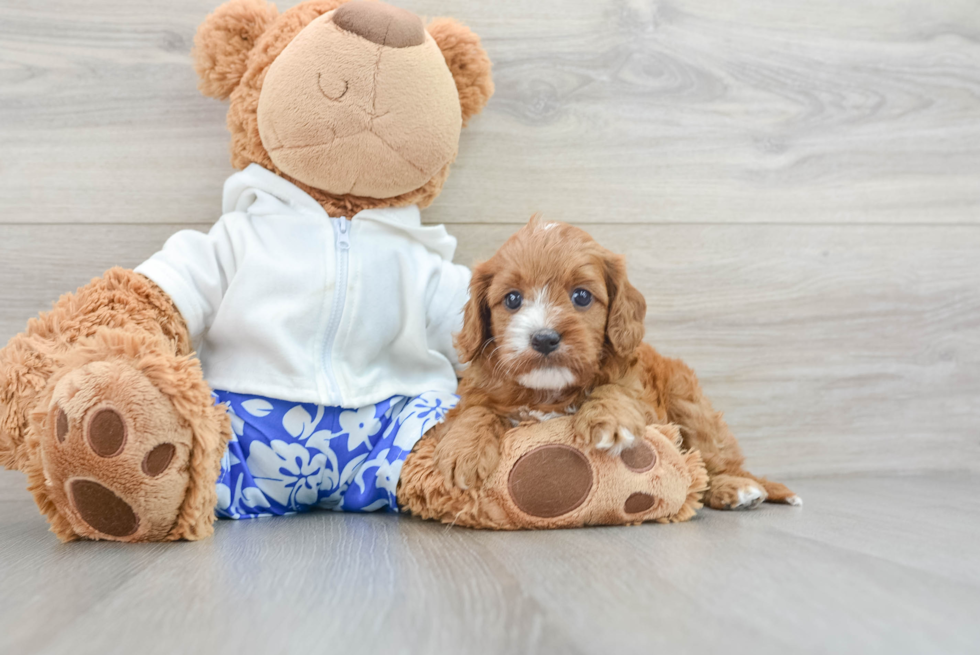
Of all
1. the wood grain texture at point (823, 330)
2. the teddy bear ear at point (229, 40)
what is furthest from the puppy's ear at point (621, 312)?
the teddy bear ear at point (229, 40)

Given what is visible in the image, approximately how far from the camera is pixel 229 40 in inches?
57.1

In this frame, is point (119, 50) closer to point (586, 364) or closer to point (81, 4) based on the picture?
point (81, 4)

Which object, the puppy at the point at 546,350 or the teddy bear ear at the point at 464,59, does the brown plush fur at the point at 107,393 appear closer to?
the puppy at the point at 546,350

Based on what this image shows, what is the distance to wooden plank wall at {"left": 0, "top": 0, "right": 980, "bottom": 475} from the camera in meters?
1.61

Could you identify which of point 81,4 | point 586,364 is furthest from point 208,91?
point 586,364

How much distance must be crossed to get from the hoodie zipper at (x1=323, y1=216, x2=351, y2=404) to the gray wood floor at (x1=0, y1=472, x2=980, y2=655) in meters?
0.29

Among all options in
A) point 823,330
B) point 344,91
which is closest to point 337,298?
point 344,91

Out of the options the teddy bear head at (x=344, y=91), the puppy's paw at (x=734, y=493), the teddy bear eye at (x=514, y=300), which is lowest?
the puppy's paw at (x=734, y=493)

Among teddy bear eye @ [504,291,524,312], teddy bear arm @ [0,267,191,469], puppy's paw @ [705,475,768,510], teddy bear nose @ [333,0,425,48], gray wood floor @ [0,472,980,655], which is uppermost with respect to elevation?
teddy bear nose @ [333,0,425,48]

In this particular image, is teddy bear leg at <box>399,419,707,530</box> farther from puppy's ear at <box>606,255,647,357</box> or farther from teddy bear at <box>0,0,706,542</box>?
puppy's ear at <box>606,255,647,357</box>

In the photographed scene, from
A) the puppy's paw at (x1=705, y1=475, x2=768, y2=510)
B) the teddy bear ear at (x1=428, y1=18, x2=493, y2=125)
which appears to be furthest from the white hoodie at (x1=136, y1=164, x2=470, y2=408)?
the puppy's paw at (x1=705, y1=475, x2=768, y2=510)

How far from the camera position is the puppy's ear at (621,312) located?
1.21m

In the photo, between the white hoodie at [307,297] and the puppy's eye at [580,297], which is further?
the white hoodie at [307,297]

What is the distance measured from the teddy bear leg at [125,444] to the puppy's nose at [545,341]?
51cm
